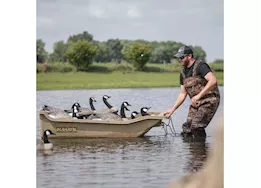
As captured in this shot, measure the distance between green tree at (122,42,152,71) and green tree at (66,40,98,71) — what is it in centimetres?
22

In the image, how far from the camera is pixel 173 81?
208 inches

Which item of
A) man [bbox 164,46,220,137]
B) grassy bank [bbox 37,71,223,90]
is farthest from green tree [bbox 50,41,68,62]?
man [bbox 164,46,220,137]

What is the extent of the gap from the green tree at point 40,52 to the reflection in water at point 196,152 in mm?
1100

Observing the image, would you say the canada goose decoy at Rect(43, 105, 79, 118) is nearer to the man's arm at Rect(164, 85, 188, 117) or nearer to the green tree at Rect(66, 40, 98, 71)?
the green tree at Rect(66, 40, 98, 71)

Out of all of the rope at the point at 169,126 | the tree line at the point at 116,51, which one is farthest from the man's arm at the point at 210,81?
the rope at the point at 169,126

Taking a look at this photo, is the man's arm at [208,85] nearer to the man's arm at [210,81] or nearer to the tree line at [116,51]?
the man's arm at [210,81]

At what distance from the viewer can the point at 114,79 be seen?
528 cm

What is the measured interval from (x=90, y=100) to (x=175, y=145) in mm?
654

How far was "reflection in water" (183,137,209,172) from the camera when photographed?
5172 millimetres

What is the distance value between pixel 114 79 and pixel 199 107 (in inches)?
24.0

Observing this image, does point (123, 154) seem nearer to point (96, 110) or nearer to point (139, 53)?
point (96, 110)

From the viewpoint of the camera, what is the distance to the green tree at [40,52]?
5.16m
